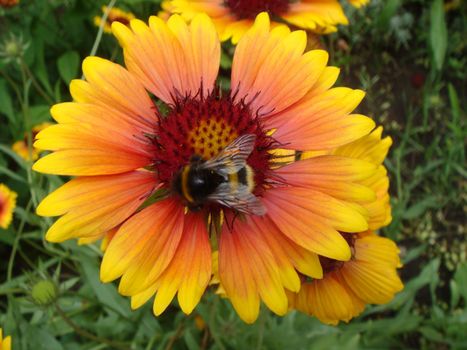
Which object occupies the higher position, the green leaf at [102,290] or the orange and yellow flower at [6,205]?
the orange and yellow flower at [6,205]

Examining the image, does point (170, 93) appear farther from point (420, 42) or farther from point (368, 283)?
point (420, 42)

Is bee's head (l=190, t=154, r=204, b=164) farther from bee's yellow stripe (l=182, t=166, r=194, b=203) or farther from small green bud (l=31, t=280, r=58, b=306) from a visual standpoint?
small green bud (l=31, t=280, r=58, b=306)

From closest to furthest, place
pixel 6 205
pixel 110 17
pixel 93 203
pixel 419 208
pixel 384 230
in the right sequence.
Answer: pixel 93 203 → pixel 6 205 → pixel 110 17 → pixel 384 230 → pixel 419 208

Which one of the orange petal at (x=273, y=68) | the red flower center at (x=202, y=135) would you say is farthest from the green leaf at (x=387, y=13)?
the red flower center at (x=202, y=135)

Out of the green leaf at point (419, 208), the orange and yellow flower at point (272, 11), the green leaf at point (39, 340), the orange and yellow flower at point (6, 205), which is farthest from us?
the green leaf at point (419, 208)

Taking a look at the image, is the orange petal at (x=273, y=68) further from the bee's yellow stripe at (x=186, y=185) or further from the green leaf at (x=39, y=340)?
the green leaf at (x=39, y=340)

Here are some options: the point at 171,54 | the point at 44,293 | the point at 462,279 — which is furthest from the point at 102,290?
the point at 462,279

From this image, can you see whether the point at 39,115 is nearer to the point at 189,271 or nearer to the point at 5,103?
the point at 5,103
